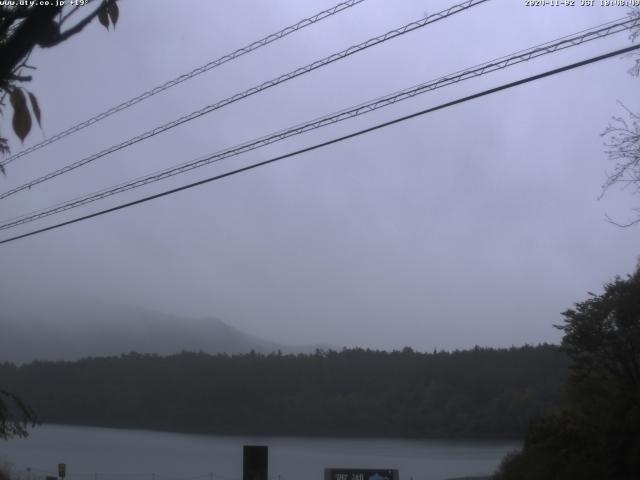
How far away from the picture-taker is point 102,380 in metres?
48.5

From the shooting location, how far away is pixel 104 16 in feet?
12.1

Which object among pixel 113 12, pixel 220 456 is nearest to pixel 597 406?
pixel 113 12

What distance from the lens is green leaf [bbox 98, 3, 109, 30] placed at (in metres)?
3.62

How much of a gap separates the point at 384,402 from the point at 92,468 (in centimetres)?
1888

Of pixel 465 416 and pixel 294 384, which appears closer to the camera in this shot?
pixel 465 416

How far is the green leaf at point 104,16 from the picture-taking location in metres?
3.62

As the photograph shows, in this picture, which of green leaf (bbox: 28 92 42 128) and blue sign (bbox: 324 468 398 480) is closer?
green leaf (bbox: 28 92 42 128)

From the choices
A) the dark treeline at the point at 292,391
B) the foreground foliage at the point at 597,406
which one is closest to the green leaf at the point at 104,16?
the foreground foliage at the point at 597,406

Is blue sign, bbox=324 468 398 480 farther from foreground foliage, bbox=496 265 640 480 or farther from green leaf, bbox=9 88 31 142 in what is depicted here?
green leaf, bbox=9 88 31 142

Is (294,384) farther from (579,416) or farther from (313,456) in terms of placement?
(579,416)

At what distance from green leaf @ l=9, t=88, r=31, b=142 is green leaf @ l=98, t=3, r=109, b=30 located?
1.96 ft

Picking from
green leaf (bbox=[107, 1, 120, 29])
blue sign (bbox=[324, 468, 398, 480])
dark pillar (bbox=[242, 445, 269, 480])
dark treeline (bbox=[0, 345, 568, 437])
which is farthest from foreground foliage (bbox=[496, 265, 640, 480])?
dark treeline (bbox=[0, 345, 568, 437])

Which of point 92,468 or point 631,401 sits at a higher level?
point 631,401

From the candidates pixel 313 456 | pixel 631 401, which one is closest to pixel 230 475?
pixel 313 456
